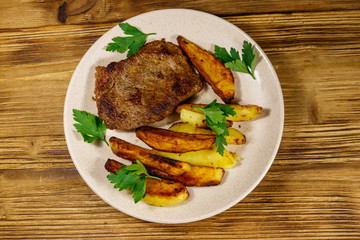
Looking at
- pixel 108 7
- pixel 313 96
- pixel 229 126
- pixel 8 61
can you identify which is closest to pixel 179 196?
pixel 229 126

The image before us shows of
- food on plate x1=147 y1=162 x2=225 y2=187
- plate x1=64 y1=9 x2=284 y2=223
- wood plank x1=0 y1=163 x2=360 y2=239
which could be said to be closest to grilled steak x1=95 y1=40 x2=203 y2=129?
plate x1=64 y1=9 x2=284 y2=223

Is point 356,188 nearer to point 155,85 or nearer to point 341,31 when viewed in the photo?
point 341,31

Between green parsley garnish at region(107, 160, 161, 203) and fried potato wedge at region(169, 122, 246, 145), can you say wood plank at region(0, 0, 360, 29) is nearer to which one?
fried potato wedge at region(169, 122, 246, 145)

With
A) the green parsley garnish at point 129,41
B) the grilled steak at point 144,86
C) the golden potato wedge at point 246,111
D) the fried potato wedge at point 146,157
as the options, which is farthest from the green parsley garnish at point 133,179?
the green parsley garnish at point 129,41

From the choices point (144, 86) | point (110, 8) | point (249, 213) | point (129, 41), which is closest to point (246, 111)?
point (144, 86)

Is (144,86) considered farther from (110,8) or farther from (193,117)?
(110,8)

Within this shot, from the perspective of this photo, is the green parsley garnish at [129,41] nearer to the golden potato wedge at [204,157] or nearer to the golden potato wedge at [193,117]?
the golden potato wedge at [193,117]
